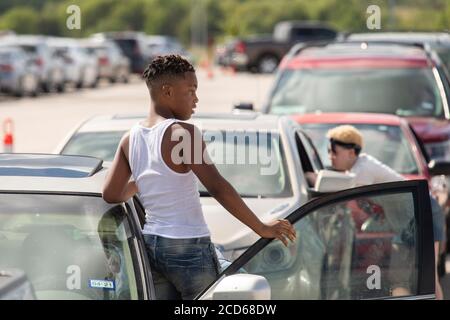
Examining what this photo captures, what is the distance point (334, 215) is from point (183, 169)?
66cm

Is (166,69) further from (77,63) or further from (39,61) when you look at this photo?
(77,63)

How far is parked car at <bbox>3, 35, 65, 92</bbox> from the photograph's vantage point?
38.3 m

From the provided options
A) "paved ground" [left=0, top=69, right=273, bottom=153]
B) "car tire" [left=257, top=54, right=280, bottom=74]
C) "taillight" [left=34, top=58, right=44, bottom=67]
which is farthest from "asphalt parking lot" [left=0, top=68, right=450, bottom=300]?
"car tire" [left=257, top=54, right=280, bottom=74]

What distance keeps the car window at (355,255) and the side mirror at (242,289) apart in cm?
58

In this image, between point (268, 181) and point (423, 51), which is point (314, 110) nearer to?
point (423, 51)

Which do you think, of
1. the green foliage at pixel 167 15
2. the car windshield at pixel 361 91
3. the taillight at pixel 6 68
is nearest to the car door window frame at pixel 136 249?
the car windshield at pixel 361 91

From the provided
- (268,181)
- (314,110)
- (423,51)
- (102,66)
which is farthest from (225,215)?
(102,66)

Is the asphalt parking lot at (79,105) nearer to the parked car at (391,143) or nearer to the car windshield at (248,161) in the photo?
the parked car at (391,143)

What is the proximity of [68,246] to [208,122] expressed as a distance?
3832 millimetres

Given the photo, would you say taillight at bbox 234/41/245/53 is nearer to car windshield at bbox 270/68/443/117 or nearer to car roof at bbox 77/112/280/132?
car windshield at bbox 270/68/443/117

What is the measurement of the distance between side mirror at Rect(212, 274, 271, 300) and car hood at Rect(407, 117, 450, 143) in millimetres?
7679

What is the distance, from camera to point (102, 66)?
49.3 m

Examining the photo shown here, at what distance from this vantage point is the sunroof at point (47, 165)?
5148 millimetres

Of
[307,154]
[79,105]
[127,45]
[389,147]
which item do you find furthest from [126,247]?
[127,45]
